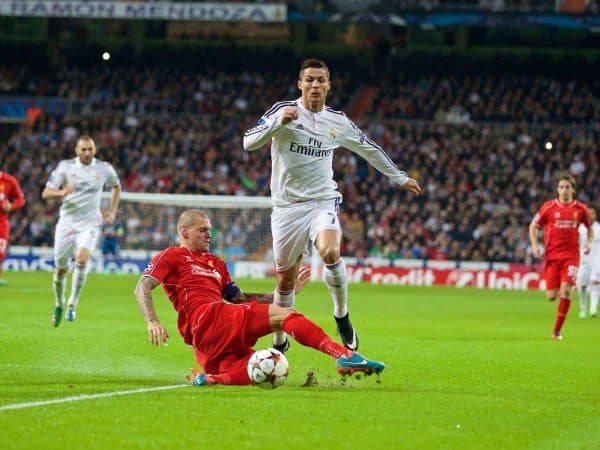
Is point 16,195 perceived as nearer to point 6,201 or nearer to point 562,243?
point 6,201

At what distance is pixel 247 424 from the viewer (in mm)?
6938

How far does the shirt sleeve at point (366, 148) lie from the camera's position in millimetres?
10234

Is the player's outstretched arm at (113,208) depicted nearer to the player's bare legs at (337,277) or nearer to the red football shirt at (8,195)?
the red football shirt at (8,195)

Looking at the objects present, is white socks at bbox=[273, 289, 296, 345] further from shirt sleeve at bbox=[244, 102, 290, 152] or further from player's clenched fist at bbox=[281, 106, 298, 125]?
player's clenched fist at bbox=[281, 106, 298, 125]

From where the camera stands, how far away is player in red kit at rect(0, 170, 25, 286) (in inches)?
695

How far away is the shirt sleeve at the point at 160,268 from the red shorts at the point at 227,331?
38 cm

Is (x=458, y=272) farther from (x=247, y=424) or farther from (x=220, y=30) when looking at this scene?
(x=247, y=424)

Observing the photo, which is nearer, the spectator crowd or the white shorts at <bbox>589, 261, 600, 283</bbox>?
the white shorts at <bbox>589, 261, 600, 283</bbox>

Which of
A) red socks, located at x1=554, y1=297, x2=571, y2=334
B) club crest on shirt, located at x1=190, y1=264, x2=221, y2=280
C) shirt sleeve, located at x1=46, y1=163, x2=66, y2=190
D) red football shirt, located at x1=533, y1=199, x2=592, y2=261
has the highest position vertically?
shirt sleeve, located at x1=46, y1=163, x2=66, y2=190

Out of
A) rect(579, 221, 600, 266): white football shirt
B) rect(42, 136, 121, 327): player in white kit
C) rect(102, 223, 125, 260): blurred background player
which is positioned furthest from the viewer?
rect(102, 223, 125, 260): blurred background player

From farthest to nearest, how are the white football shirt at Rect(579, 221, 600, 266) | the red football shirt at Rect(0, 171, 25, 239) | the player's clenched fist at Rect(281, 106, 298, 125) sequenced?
the white football shirt at Rect(579, 221, 600, 266) < the red football shirt at Rect(0, 171, 25, 239) < the player's clenched fist at Rect(281, 106, 298, 125)

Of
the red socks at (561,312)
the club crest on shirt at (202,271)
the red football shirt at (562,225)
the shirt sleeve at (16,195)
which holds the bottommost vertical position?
the red socks at (561,312)

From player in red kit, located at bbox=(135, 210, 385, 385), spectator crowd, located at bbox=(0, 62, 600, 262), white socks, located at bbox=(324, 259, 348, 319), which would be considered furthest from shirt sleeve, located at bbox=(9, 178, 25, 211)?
spectator crowd, located at bbox=(0, 62, 600, 262)

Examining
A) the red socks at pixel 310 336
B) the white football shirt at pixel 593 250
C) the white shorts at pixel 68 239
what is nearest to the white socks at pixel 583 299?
the white football shirt at pixel 593 250
